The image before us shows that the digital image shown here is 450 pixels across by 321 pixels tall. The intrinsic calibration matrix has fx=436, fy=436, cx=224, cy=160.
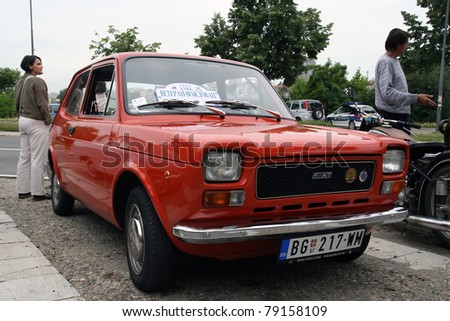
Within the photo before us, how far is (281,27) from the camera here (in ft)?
89.8

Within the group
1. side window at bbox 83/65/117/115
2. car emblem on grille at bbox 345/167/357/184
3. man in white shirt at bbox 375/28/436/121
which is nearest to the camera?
car emblem on grille at bbox 345/167/357/184

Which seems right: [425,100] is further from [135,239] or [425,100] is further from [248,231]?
[135,239]

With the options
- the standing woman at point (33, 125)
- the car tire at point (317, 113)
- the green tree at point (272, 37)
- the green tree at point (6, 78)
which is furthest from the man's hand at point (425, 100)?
the green tree at point (6, 78)

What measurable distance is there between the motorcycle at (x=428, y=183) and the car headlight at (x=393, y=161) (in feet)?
2.85

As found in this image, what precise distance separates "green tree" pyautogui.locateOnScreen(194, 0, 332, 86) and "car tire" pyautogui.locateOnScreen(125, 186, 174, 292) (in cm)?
2438

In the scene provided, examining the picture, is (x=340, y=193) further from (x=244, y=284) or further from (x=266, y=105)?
(x=266, y=105)

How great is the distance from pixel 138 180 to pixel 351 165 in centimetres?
141

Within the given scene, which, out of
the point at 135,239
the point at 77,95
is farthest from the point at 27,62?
the point at 135,239

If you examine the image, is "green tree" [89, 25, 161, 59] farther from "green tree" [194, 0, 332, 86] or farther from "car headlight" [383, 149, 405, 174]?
"car headlight" [383, 149, 405, 174]

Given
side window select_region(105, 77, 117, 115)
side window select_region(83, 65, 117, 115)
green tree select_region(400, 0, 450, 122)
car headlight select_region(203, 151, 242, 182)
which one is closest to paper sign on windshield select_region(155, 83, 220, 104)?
side window select_region(105, 77, 117, 115)

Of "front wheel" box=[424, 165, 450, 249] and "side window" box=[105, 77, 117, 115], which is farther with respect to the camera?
"front wheel" box=[424, 165, 450, 249]

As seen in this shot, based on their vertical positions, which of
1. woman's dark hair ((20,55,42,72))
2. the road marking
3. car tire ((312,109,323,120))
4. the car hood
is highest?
woman's dark hair ((20,55,42,72))

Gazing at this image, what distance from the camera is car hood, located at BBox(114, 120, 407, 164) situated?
7.84 feet
